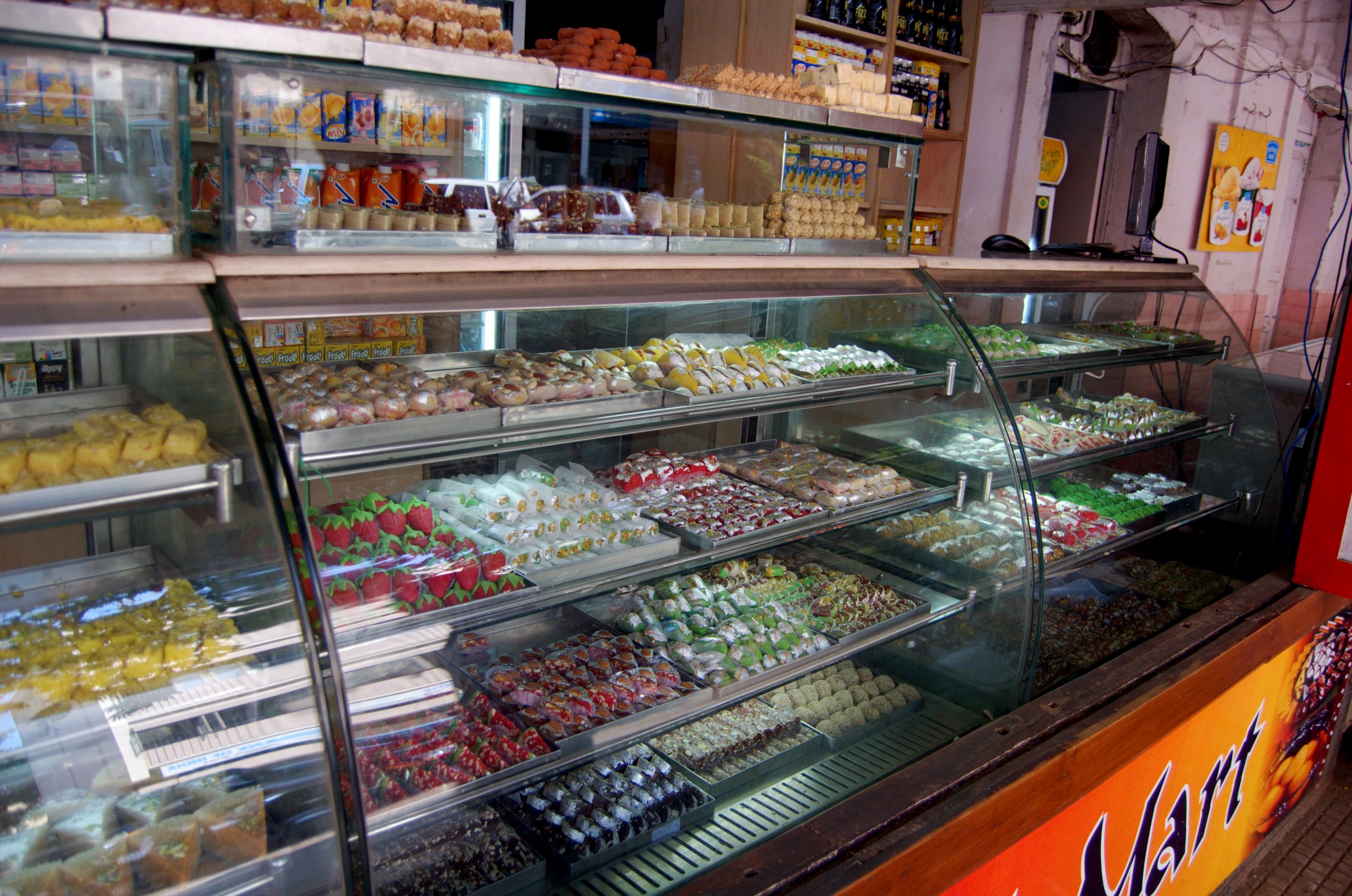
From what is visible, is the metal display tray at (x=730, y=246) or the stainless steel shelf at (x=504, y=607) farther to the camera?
the metal display tray at (x=730, y=246)

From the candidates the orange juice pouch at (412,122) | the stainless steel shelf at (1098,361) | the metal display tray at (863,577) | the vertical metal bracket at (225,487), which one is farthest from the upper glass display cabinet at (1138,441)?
the vertical metal bracket at (225,487)

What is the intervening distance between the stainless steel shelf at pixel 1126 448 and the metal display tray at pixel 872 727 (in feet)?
3.03

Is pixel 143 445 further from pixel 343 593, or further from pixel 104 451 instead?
pixel 343 593

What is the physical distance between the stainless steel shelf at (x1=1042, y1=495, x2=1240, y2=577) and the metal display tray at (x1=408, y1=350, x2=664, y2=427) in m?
1.44

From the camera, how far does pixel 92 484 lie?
1.51m

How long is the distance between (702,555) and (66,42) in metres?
1.78

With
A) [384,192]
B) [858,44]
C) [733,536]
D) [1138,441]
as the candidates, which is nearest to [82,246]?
[384,192]

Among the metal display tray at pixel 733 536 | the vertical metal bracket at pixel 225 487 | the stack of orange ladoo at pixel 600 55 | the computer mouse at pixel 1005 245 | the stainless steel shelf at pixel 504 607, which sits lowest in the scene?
the stainless steel shelf at pixel 504 607

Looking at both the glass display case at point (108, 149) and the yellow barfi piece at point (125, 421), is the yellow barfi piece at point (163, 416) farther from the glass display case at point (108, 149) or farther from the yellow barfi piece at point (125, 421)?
the glass display case at point (108, 149)

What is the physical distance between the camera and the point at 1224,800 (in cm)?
332

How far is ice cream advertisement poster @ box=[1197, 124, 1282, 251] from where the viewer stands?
9.22m

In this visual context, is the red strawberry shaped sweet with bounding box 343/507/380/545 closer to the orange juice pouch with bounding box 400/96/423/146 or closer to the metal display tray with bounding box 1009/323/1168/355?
the orange juice pouch with bounding box 400/96/423/146

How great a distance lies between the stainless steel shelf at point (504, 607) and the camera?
1919 mm

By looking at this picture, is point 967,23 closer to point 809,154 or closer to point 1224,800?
point 809,154
